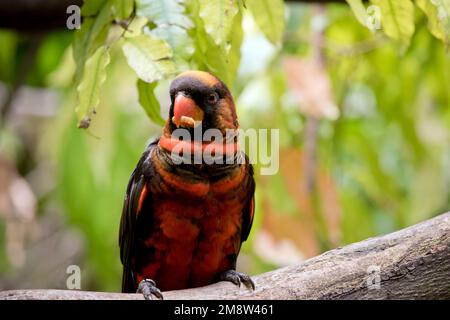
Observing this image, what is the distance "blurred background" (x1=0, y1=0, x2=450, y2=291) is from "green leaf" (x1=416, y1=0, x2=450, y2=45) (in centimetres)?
147

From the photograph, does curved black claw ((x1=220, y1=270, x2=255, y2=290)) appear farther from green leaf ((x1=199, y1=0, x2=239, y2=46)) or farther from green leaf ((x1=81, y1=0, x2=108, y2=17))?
green leaf ((x1=81, y1=0, x2=108, y2=17))

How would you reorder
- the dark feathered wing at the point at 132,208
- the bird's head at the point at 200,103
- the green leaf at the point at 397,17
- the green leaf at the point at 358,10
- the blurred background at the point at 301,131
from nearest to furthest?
the green leaf at the point at 358,10 < the green leaf at the point at 397,17 < the bird's head at the point at 200,103 < the dark feathered wing at the point at 132,208 < the blurred background at the point at 301,131

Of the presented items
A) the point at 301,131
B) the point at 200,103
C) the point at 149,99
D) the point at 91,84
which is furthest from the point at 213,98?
the point at 301,131

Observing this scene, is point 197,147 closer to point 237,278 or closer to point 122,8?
point 237,278

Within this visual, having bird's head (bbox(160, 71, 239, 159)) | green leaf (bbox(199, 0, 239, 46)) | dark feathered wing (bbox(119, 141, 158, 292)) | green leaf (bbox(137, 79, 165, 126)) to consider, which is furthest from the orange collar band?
green leaf (bbox(199, 0, 239, 46))

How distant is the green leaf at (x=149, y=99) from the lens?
9.14 ft

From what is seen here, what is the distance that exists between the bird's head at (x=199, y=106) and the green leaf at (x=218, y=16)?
508mm

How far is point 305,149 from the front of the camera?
4.85 meters

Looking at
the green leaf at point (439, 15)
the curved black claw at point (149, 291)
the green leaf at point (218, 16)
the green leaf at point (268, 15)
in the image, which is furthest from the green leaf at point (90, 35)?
the green leaf at point (439, 15)

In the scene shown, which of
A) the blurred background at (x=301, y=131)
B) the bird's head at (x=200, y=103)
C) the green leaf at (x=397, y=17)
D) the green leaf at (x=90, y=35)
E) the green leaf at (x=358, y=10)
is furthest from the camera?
the blurred background at (x=301, y=131)

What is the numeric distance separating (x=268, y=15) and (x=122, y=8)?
1.64ft

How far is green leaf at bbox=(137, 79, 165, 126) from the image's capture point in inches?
110

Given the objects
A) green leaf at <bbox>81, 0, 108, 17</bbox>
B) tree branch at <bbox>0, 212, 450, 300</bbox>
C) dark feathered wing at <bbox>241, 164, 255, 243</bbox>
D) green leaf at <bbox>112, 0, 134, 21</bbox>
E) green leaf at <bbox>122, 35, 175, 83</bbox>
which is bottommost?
tree branch at <bbox>0, 212, 450, 300</bbox>

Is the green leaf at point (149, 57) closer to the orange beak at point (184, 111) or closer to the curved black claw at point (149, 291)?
the orange beak at point (184, 111)
